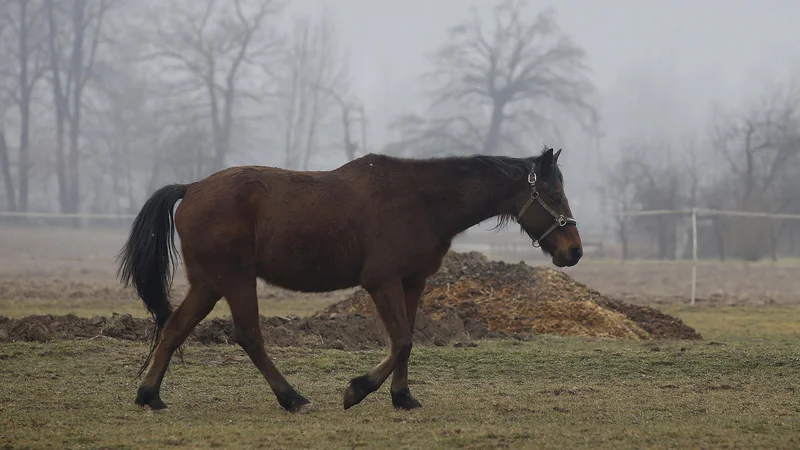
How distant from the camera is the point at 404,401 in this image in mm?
8141

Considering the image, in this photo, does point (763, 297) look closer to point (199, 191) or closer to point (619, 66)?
point (199, 191)

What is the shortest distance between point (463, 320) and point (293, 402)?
22.8ft

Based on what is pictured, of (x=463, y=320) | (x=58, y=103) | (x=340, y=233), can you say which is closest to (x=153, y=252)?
(x=340, y=233)

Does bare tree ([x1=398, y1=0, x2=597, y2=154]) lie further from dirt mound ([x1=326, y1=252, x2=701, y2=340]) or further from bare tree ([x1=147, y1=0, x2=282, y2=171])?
dirt mound ([x1=326, y1=252, x2=701, y2=340])

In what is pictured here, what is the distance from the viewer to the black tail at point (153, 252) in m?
8.62

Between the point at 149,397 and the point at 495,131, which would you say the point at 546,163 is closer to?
the point at 149,397

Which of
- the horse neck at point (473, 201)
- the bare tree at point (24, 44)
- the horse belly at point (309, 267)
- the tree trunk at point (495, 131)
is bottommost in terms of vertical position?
the horse belly at point (309, 267)

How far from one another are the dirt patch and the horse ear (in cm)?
470

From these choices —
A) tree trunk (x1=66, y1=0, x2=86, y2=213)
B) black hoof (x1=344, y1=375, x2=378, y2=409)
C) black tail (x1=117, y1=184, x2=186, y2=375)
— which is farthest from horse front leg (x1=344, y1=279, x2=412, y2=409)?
tree trunk (x1=66, y1=0, x2=86, y2=213)

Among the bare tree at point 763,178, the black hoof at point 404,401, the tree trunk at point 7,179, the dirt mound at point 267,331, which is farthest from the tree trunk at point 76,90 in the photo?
the black hoof at point 404,401

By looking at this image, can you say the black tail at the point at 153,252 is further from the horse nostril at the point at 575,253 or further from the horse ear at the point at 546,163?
the horse nostril at the point at 575,253

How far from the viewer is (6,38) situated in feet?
190

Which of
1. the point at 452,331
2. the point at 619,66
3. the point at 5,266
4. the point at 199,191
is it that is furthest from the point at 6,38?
the point at 619,66

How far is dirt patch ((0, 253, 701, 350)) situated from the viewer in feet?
40.5
